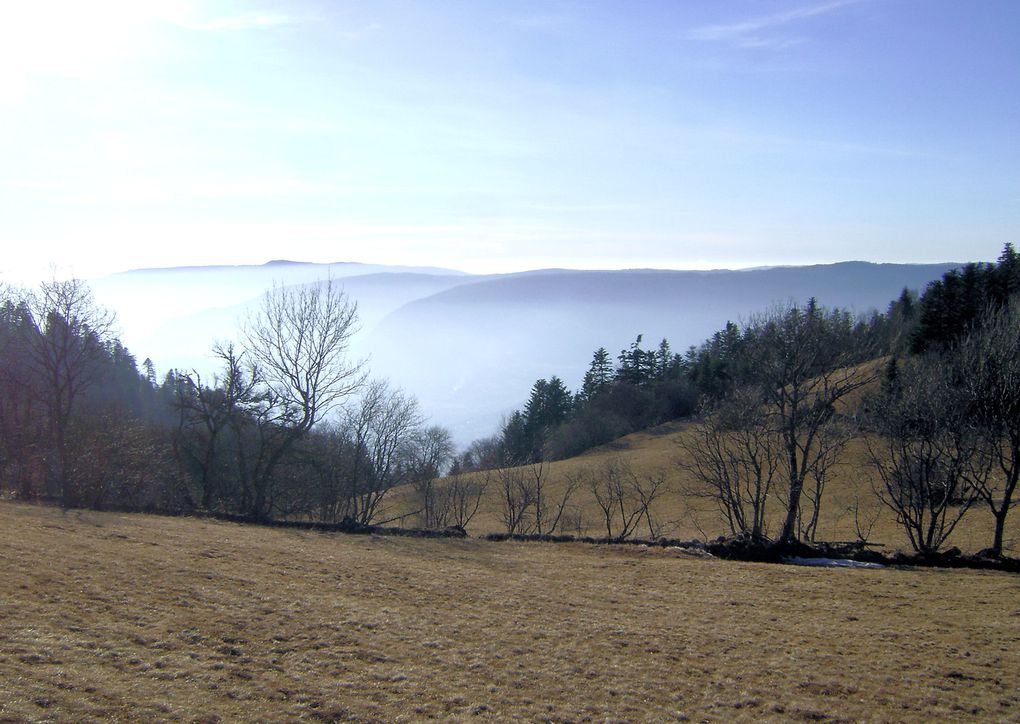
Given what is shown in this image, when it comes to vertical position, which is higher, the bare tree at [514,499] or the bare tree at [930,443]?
the bare tree at [930,443]

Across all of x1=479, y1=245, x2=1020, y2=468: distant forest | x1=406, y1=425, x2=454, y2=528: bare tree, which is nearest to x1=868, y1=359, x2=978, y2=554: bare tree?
x1=479, y1=245, x2=1020, y2=468: distant forest

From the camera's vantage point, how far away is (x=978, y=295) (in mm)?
54969

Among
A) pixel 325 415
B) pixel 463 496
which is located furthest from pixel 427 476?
pixel 325 415

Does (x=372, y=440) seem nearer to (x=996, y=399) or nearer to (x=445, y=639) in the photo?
(x=445, y=639)

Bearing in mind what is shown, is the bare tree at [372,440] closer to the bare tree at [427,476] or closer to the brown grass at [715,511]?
the bare tree at [427,476]

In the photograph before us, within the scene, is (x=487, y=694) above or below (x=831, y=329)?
below

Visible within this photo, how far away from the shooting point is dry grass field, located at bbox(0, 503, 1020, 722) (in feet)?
24.4

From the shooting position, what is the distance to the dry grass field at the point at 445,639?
7.44 metres

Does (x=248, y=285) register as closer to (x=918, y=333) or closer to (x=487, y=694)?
(x=918, y=333)

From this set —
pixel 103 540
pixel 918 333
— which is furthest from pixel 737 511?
pixel 918 333

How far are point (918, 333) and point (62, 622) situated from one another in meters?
64.6

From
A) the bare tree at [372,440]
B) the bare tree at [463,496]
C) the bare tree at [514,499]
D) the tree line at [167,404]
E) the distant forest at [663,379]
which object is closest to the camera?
the tree line at [167,404]

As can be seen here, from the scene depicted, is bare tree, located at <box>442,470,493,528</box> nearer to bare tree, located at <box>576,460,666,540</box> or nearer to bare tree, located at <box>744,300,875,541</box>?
bare tree, located at <box>576,460,666,540</box>

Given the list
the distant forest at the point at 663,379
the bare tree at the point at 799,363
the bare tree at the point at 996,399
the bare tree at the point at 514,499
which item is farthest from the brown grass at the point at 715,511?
the distant forest at the point at 663,379
